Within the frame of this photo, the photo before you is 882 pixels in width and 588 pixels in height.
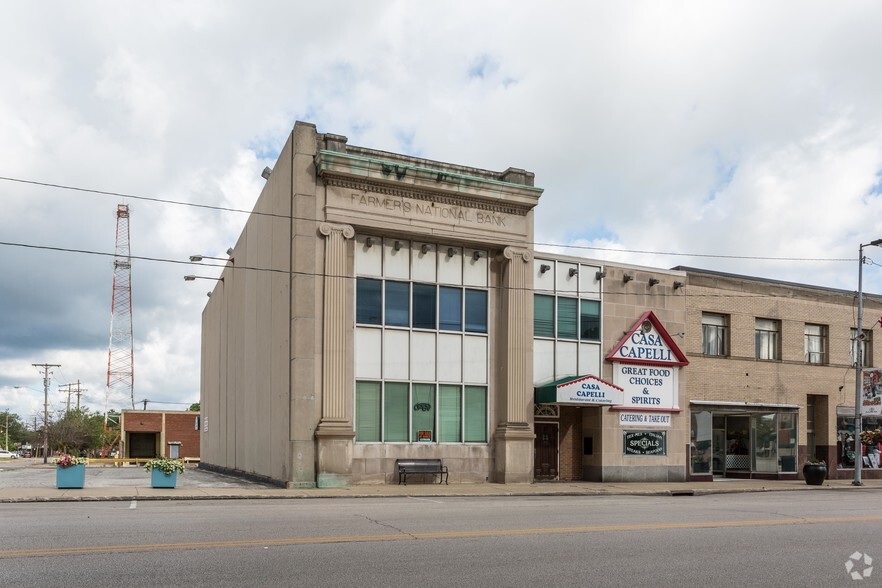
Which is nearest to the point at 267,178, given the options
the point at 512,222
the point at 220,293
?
the point at 512,222

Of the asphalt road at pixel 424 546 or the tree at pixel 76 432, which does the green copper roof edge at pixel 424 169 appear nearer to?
the asphalt road at pixel 424 546

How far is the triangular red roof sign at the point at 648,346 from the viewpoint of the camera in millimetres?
30844

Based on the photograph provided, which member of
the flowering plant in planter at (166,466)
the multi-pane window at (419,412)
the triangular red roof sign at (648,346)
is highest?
the triangular red roof sign at (648,346)

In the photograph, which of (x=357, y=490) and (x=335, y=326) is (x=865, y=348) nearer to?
(x=335, y=326)

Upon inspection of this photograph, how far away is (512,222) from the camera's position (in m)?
28.7

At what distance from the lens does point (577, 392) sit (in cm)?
2841

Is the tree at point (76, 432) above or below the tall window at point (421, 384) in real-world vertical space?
below

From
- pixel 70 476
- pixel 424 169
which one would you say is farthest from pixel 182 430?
pixel 424 169

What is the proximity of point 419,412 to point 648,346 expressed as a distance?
378 inches

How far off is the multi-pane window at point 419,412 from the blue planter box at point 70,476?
25.3ft

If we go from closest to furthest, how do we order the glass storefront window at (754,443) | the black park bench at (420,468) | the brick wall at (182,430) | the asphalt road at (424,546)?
the asphalt road at (424,546) < the black park bench at (420,468) < the glass storefront window at (754,443) < the brick wall at (182,430)

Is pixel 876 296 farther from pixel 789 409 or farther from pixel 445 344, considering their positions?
pixel 445 344

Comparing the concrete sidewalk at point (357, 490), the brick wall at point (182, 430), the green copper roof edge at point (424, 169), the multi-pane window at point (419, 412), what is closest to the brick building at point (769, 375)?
the concrete sidewalk at point (357, 490)

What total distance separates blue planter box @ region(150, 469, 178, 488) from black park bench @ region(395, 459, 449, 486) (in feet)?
21.8
